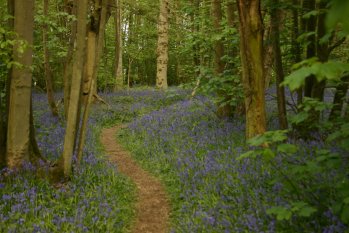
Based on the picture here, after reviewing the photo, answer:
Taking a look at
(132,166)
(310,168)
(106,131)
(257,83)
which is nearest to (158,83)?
(106,131)

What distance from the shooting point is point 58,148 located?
933 centimetres

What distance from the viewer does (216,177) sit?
725cm

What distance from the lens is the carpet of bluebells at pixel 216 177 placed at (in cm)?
513

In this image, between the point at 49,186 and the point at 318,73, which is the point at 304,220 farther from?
the point at 49,186

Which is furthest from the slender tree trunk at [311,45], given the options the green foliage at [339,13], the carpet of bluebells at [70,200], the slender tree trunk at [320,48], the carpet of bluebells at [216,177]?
the green foliage at [339,13]

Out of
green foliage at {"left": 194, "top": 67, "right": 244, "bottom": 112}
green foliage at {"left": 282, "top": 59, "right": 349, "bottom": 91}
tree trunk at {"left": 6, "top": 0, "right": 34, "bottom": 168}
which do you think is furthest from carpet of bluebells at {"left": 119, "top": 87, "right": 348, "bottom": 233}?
tree trunk at {"left": 6, "top": 0, "right": 34, "bottom": 168}

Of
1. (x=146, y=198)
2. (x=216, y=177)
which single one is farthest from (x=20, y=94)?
(x=216, y=177)

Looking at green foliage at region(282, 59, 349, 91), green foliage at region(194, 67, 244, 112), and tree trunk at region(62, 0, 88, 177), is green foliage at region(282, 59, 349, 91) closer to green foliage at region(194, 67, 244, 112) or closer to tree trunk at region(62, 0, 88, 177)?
tree trunk at region(62, 0, 88, 177)

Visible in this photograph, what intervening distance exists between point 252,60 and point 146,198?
3.57 m

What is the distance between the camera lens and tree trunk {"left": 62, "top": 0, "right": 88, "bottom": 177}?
6.94 m

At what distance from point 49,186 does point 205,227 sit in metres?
3.12

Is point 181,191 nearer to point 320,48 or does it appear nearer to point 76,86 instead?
point 76,86

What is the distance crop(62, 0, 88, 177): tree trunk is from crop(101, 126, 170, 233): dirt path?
1697mm

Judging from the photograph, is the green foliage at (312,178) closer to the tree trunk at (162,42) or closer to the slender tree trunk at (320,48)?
the slender tree trunk at (320,48)
